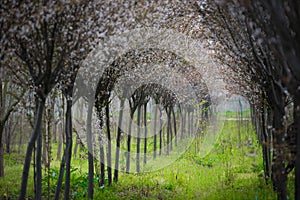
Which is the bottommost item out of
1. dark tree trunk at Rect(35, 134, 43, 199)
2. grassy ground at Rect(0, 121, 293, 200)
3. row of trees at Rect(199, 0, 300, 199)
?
grassy ground at Rect(0, 121, 293, 200)

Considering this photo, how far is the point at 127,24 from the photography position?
508cm

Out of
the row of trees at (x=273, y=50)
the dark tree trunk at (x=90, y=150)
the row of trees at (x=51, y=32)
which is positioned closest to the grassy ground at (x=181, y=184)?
the dark tree trunk at (x=90, y=150)

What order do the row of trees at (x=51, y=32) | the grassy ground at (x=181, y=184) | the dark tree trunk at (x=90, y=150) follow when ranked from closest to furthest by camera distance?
the row of trees at (x=51, y=32)
the dark tree trunk at (x=90, y=150)
the grassy ground at (x=181, y=184)

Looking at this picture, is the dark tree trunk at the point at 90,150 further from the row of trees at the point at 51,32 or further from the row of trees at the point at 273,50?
the row of trees at the point at 273,50

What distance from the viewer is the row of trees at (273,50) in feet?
10.1

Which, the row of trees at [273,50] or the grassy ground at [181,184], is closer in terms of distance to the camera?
the row of trees at [273,50]

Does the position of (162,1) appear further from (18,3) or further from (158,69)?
(158,69)

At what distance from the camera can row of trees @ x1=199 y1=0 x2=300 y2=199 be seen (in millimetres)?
3084

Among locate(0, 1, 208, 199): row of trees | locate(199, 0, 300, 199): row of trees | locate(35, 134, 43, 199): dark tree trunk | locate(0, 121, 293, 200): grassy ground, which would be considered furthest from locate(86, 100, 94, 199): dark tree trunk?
locate(199, 0, 300, 199): row of trees

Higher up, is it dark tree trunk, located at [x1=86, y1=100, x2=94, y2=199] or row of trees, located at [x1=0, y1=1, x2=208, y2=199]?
row of trees, located at [x1=0, y1=1, x2=208, y2=199]

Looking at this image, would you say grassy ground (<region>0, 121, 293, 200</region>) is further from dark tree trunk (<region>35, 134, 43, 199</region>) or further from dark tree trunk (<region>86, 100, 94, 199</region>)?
dark tree trunk (<region>35, 134, 43, 199</region>)

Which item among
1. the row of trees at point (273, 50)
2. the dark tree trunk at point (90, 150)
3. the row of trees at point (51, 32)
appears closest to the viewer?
the row of trees at point (273, 50)

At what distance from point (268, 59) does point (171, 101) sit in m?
9.62

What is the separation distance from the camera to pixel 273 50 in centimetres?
337
